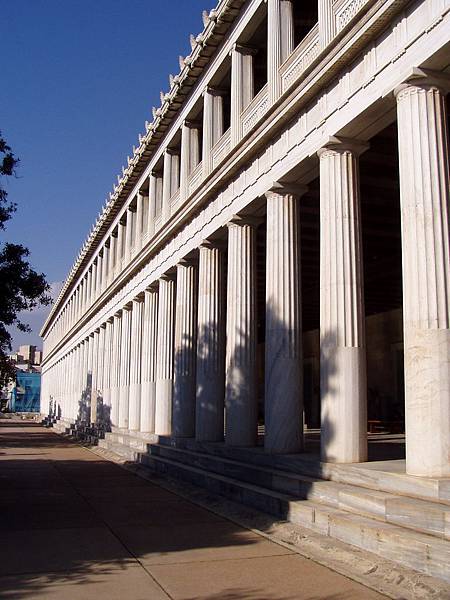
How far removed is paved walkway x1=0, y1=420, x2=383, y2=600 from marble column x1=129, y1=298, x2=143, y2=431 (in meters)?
12.6

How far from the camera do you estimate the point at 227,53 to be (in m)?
17.0

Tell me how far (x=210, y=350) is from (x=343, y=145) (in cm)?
815

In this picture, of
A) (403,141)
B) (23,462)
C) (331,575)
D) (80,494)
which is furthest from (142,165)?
(331,575)

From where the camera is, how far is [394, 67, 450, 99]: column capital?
9.07 metres

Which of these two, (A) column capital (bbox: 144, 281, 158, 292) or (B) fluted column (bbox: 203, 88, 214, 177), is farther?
(A) column capital (bbox: 144, 281, 158, 292)

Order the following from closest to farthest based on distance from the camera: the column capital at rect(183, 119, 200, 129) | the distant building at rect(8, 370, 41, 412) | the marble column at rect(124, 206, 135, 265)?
1. the column capital at rect(183, 119, 200, 129)
2. the marble column at rect(124, 206, 135, 265)
3. the distant building at rect(8, 370, 41, 412)

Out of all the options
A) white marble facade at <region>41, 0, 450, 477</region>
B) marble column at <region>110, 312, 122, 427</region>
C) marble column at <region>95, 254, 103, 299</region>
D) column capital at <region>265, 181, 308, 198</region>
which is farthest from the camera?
marble column at <region>95, 254, 103, 299</region>

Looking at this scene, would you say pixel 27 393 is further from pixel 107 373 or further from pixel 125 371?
pixel 125 371

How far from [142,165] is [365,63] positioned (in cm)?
1764

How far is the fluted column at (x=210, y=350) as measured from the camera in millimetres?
17453

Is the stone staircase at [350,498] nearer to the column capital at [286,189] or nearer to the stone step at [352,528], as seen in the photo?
the stone step at [352,528]

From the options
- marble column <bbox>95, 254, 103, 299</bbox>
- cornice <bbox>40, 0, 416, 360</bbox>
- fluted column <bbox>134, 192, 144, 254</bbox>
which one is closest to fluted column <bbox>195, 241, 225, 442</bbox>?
cornice <bbox>40, 0, 416, 360</bbox>

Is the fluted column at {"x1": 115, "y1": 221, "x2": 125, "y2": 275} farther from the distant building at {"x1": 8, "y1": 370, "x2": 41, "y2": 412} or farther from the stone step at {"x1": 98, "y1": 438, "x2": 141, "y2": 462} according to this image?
the distant building at {"x1": 8, "y1": 370, "x2": 41, "y2": 412}

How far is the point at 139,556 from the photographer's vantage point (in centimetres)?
838
